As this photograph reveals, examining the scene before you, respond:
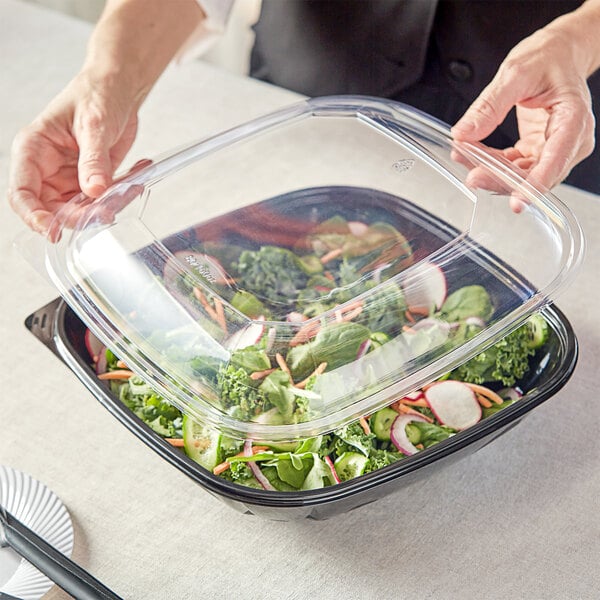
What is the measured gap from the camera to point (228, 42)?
3102 millimetres

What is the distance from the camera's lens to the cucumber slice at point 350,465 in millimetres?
863

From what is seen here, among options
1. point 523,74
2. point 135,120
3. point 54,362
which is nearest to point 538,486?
point 523,74

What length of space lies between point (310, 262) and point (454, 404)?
27 cm

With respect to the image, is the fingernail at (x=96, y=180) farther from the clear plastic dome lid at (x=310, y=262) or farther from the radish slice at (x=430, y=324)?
the radish slice at (x=430, y=324)

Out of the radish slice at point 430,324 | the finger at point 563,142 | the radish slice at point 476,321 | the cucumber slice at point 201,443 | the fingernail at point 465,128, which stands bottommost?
the cucumber slice at point 201,443

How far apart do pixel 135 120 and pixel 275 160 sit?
0.87 ft

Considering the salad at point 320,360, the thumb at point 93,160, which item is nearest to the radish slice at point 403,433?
the salad at point 320,360

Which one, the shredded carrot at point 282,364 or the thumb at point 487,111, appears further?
the thumb at point 487,111

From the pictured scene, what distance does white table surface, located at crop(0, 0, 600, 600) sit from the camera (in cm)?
88

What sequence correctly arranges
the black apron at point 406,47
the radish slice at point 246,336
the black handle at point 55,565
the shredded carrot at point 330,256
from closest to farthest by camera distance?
the black handle at point 55,565
the radish slice at point 246,336
the shredded carrot at point 330,256
the black apron at point 406,47

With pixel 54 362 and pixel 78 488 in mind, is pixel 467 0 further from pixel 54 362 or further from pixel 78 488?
pixel 78 488

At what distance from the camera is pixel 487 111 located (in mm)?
1060

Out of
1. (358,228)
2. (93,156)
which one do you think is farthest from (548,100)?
(93,156)

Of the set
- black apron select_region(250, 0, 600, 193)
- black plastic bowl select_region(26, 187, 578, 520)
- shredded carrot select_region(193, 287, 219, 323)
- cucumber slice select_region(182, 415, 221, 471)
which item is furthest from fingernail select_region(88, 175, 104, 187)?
black apron select_region(250, 0, 600, 193)
